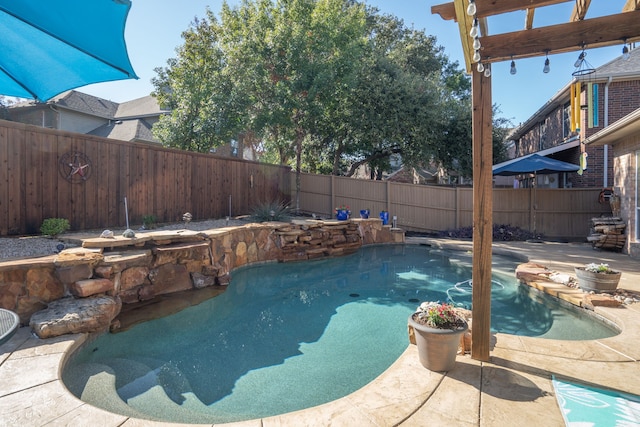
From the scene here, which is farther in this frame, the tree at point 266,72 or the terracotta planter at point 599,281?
the tree at point 266,72

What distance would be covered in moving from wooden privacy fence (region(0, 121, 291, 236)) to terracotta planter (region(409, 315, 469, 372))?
5873 millimetres

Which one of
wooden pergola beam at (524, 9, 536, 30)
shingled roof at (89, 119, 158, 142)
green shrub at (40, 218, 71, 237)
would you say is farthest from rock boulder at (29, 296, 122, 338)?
shingled roof at (89, 119, 158, 142)

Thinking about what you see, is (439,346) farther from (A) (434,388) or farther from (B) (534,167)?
(B) (534,167)

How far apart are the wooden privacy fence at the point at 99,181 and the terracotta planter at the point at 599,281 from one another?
7419 millimetres

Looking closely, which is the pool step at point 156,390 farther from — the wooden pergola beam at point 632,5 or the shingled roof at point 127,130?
the shingled roof at point 127,130

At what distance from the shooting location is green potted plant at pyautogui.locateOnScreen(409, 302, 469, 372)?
2.50m

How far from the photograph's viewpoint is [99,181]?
606cm

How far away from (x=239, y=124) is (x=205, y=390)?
863cm

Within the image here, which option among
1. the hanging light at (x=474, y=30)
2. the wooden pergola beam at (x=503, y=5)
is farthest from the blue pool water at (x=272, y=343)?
the wooden pergola beam at (x=503, y=5)

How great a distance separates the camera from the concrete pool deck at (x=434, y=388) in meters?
2.02

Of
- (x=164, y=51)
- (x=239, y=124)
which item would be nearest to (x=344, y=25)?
(x=239, y=124)

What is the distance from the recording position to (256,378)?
10.0 ft

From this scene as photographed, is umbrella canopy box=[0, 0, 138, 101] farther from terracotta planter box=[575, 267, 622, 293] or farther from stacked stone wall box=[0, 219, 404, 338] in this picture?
terracotta planter box=[575, 267, 622, 293]

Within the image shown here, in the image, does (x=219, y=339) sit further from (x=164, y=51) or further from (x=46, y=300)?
(x=164, y=51)
